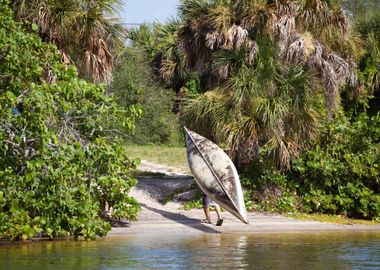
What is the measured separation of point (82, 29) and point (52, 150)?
207 inches

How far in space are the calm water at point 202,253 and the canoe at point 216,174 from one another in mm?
708

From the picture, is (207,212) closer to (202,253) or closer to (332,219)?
(332,219)

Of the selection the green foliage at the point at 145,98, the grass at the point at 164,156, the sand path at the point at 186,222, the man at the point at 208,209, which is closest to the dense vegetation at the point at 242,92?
the sand path at the point at 186,222

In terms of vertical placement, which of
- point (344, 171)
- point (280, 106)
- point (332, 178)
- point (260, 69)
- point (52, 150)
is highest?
point (260, 69)

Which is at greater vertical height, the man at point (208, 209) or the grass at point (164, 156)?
the grass at point (164, 156)

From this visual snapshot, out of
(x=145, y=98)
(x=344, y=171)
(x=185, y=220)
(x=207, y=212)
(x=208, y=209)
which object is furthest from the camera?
(x=145, y=98)

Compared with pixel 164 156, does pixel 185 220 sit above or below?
below

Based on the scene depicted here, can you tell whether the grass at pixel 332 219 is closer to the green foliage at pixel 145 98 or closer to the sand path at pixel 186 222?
the sand path at pixel 186 222

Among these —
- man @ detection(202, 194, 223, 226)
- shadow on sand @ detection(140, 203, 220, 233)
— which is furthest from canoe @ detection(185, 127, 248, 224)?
shadow on sand @ detection(140, 203, 220, 233)

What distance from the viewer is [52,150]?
1602 centimetres

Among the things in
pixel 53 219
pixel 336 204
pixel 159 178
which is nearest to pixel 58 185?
pixel 53 219

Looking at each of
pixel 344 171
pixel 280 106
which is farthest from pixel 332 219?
pixel 280 106

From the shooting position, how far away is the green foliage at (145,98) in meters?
44.5

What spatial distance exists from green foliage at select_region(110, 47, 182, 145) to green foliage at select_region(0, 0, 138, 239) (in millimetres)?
26822
